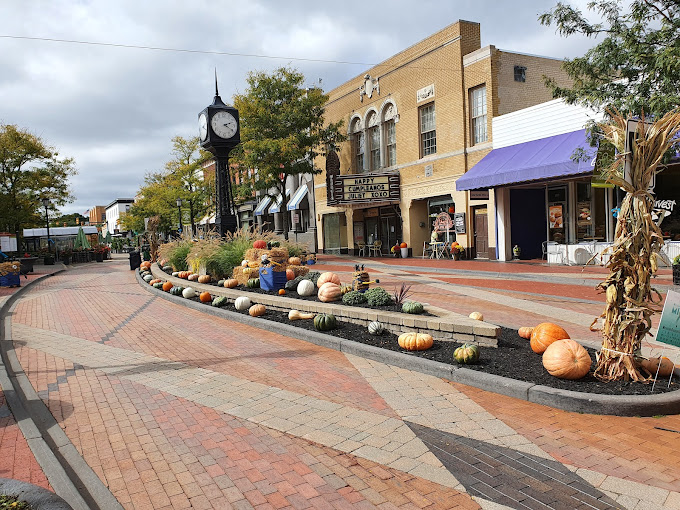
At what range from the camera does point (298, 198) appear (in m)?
34.9

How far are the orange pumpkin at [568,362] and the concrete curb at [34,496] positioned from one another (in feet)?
14.4

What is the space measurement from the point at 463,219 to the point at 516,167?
4.53 m

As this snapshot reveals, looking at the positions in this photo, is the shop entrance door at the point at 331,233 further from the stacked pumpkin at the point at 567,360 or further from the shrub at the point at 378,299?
the stacked pumpkin at the point at 567,360

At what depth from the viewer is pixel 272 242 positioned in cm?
1187

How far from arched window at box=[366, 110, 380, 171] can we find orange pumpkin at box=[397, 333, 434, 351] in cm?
2250

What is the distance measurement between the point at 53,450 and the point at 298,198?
3121 cm

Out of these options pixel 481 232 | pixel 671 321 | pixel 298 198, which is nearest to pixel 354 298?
pixel 671 321

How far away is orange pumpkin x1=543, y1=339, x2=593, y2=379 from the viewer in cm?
502

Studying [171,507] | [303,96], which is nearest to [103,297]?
[171,507]

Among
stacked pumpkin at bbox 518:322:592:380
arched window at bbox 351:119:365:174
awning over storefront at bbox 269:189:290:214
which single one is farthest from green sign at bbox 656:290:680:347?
awning over storefront at bbox 269:189:290:214

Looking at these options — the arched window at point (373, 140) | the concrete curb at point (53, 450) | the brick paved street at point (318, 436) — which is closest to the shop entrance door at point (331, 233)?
the arched window at point (373, 140)

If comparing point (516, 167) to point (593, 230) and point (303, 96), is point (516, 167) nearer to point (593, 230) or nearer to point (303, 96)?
point (593, 230)

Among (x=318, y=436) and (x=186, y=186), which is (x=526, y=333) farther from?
(x=186, y=186)

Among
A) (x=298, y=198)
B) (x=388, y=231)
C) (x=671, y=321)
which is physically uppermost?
(x=298, y=198)
